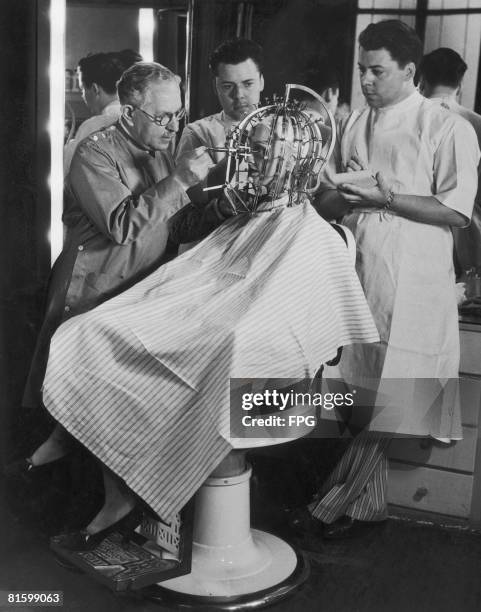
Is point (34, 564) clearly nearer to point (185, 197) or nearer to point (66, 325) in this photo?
point (66, 325)

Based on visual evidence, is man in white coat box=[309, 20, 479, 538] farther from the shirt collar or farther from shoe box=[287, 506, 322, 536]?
the shirt collar

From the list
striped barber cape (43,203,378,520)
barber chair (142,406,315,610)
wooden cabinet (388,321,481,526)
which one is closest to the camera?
striped barber cape (43,203,378,520)

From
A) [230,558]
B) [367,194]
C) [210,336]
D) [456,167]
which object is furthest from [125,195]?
[230,558]

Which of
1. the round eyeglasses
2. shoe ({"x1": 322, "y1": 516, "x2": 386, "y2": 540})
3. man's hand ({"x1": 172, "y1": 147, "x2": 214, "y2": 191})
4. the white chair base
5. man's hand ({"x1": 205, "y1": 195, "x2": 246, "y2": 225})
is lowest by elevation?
shoe ({"x1": 322, "y1": 516, "x2": 386, "y2": 540})

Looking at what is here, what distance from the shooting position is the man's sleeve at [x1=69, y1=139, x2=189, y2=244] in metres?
2.07

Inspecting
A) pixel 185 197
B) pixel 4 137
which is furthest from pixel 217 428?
pixel 4 137

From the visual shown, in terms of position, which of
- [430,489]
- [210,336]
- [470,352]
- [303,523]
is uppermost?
[210,336]

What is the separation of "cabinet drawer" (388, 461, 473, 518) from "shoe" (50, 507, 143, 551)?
0.87 metres

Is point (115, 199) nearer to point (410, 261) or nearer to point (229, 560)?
point (410, 261)

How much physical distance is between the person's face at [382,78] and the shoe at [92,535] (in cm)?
133

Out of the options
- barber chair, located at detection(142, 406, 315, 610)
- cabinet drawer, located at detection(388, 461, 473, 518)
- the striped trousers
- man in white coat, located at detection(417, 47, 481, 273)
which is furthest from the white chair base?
man in white coat, located at detection(417, 47, 481, 273)

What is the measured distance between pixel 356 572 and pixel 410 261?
0.90 meters

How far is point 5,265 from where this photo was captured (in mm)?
2328

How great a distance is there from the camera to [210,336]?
5.85 feet
